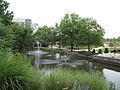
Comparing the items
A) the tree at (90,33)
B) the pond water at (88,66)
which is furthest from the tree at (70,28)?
the pond water at (88,66)

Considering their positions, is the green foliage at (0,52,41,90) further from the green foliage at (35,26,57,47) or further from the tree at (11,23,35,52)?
the green foliage at (35,26,57,47)

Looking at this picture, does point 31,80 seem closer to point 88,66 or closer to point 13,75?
point 13,75

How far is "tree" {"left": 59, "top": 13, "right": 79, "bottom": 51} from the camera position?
161ft

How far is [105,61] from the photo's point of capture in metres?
31.6

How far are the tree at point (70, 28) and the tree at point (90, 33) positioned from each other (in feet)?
7.47

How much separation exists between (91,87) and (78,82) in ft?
1.14

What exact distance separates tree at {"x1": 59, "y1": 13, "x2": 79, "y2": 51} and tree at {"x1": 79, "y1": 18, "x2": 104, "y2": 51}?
228 centimetres

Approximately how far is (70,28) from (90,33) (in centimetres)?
677

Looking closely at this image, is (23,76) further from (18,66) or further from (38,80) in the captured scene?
(38,80)

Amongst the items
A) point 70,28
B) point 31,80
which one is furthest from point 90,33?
point 31,80

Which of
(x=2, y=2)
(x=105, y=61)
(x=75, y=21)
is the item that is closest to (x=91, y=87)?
(x=2, y=2)

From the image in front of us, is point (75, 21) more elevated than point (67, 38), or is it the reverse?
point (75, 21)

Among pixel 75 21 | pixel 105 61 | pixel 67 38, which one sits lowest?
pixel 105 61

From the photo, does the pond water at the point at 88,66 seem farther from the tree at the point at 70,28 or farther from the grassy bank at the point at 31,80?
the tree at the point at 70,28
